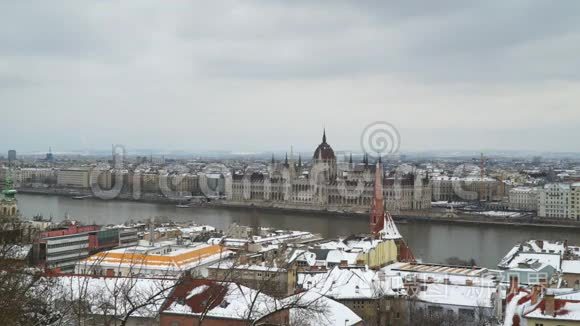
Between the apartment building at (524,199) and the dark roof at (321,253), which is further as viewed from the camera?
the apartment building at (524,199)

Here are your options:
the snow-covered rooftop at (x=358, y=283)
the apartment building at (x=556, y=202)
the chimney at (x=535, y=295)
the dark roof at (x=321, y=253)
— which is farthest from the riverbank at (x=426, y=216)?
the chimney at (x=535, y=295)

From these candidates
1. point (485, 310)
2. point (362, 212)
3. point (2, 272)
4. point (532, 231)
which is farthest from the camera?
point (362, 212)

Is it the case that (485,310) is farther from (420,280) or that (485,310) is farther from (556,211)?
(556,211)

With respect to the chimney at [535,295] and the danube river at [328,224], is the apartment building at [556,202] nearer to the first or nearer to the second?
the danube river at [328,224]

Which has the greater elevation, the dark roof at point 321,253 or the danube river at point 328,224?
the dark roof at point 321,253

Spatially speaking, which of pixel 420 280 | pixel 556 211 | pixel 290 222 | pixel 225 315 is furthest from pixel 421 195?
pixel 225 315

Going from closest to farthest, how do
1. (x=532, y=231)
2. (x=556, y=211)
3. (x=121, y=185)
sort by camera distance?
1. (x=532, y=231)
2. (x=556, y=211)
3. (x=121, y=185)

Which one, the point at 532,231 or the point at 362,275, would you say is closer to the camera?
the point at 362,275
